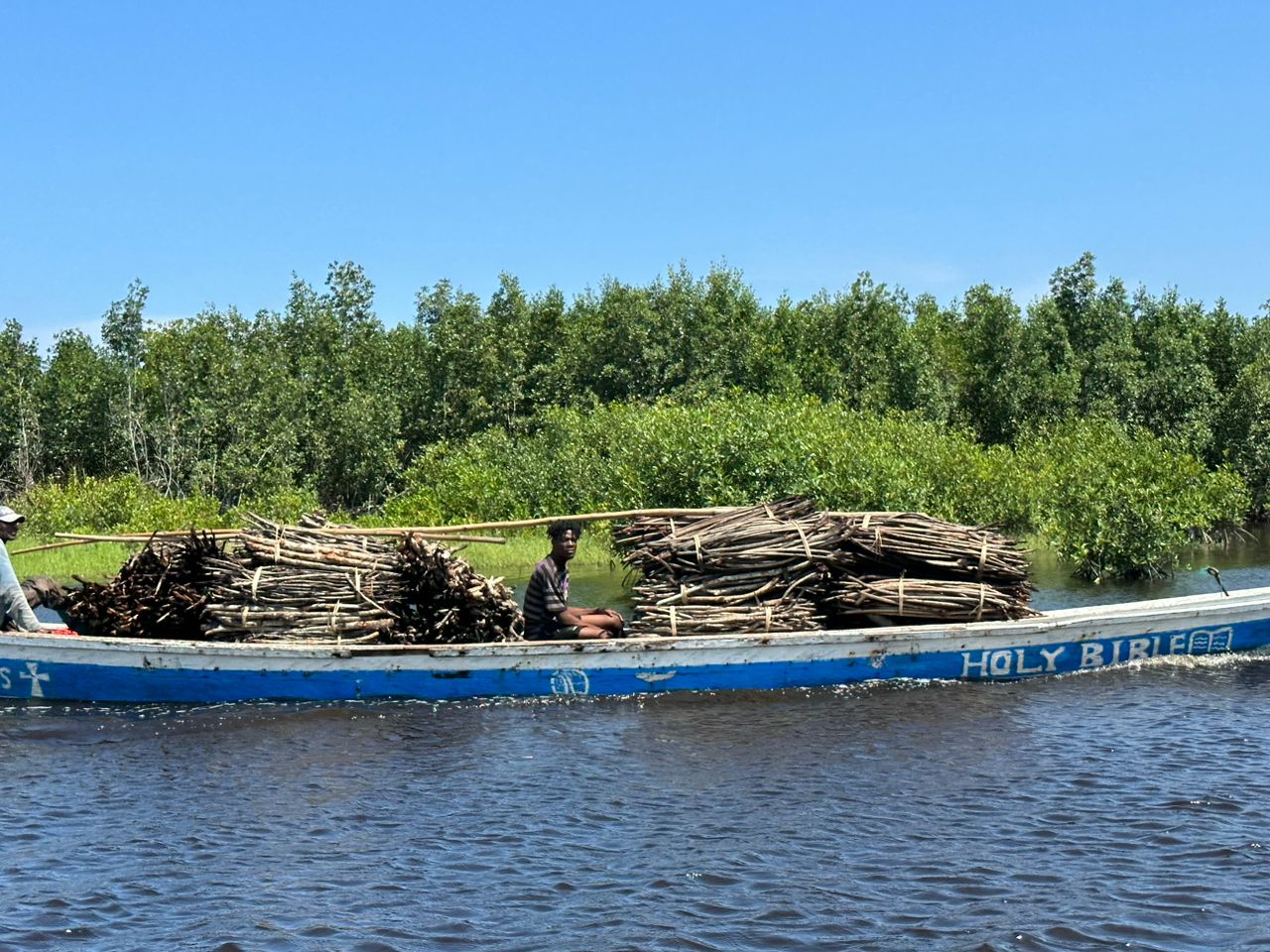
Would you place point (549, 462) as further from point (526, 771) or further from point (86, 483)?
point (526, 771)

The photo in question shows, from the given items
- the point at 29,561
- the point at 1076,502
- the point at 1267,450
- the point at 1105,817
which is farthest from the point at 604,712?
the point at 1267,450

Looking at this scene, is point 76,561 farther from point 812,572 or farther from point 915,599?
point 915,599

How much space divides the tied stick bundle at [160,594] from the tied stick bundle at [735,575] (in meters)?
4.18

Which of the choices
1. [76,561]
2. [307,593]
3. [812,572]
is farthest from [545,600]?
[76,561]

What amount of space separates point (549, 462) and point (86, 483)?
11.8 metres

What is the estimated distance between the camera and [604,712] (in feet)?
41.3

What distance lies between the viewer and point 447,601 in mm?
13047

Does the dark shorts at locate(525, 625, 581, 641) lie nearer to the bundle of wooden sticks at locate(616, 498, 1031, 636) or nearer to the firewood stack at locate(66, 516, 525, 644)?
the firewood stack at locate(66, 516, 525, 644)

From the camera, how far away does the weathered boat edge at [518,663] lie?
12.6 meters

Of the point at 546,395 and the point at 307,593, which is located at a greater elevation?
the point at 546,395

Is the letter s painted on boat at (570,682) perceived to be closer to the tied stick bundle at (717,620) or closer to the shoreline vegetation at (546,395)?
the tied stick bundle at (717,620)

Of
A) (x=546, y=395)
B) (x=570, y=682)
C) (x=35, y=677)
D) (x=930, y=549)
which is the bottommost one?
(x=570, y=682)

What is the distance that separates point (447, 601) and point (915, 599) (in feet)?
14.8

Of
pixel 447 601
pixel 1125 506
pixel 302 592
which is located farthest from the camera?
pixel 1125 506
